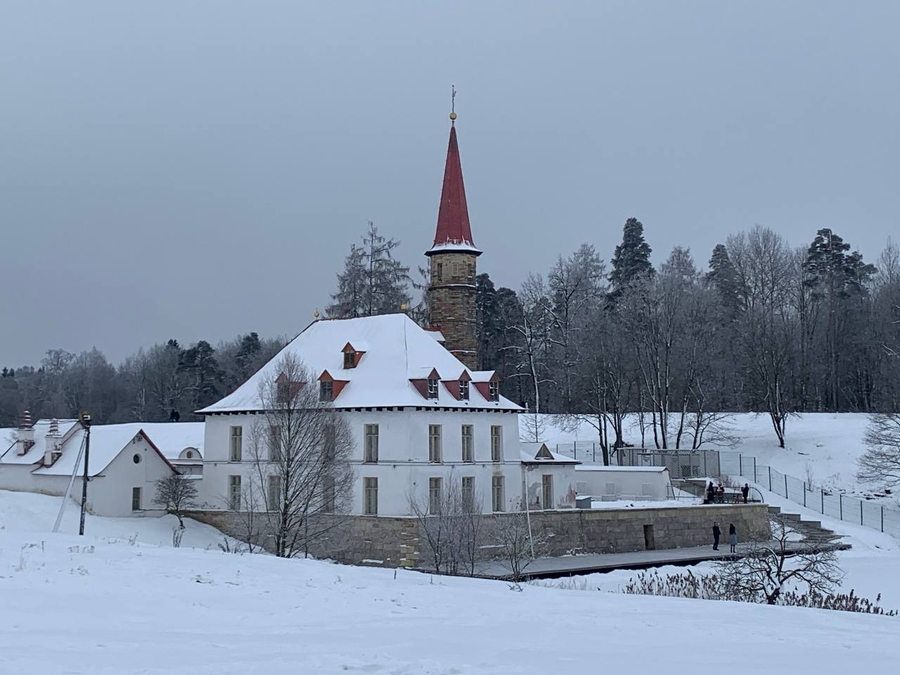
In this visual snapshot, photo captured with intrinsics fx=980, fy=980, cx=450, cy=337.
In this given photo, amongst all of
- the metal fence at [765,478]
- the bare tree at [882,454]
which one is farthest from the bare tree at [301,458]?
the bare tree at [882,454]

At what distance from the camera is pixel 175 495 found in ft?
135

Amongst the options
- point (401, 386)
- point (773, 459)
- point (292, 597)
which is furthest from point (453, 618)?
point (773, 459)

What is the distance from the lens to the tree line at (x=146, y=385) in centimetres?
8531

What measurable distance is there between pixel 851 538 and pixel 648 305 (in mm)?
20650

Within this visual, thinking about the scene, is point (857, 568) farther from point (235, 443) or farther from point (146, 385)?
point (146, 385)

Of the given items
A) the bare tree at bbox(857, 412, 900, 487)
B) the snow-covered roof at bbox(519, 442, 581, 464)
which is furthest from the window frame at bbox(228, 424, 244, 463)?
the bare tree at bbox(857, 412, 900, 487)

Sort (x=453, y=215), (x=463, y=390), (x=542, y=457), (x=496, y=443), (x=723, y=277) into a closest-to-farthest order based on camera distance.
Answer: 1. (x=463, y=390)
2. (x=496, y=443)
3. (x=542, y=457)
4. (x=453, y=215)
5. (x=723, y=277)

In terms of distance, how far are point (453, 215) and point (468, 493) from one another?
16.7m

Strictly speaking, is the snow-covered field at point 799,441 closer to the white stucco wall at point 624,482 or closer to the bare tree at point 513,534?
the white stucco wall at point 624,482

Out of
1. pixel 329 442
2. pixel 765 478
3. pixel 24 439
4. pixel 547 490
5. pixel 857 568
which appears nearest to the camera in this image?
pixel 857 568

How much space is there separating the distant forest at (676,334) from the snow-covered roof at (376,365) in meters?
6.66

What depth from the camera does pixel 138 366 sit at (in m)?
121

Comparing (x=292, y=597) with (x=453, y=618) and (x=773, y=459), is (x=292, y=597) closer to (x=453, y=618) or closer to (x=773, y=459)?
(x=453, y=618)

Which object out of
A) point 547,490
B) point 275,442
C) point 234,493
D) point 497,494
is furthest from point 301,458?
point 547,490
